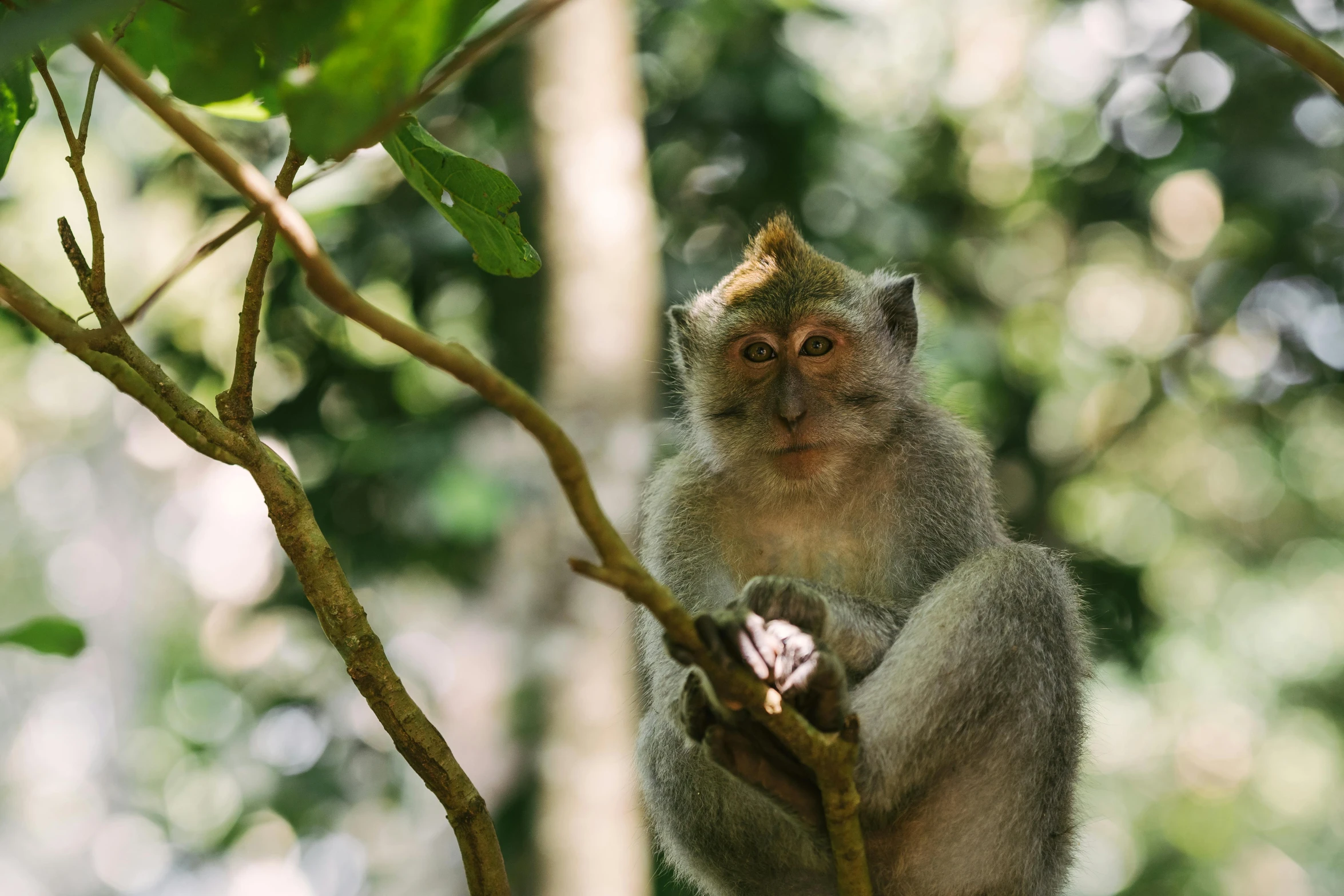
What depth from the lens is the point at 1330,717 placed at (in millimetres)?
21625

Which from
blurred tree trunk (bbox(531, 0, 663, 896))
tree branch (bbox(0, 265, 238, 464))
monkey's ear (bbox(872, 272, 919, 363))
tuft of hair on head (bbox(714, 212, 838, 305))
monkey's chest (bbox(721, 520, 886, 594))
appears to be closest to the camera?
tree branch (bbox(0, 265, 238, 464))

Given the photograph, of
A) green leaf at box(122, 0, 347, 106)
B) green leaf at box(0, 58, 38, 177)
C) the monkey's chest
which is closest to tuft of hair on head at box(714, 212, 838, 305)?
the monkey's chest

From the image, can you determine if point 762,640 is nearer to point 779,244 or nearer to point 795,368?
point 795,368

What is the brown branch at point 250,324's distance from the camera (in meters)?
2.65

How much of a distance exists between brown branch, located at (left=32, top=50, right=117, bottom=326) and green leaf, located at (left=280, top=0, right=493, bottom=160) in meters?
1.00

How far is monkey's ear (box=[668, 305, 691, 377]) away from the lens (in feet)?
18.4

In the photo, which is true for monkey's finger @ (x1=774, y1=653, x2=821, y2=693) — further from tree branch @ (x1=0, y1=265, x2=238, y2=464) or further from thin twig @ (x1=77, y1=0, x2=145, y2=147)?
thin twig @ (x1=77, y1=0, x2=145, y2=147)

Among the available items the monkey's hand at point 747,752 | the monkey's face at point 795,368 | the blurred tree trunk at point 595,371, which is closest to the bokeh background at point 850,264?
the blurred tree trunk at point 595,371

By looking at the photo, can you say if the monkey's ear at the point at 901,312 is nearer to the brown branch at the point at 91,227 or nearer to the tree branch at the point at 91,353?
the tree branch at the point at 91,353

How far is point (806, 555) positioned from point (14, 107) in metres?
3.21

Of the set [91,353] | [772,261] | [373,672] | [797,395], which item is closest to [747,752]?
[373,672]

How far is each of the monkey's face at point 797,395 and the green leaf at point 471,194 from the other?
2057 millimetres

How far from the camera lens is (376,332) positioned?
178 centimetres

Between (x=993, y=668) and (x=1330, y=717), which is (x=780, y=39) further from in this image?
(x=1330, y=717)
